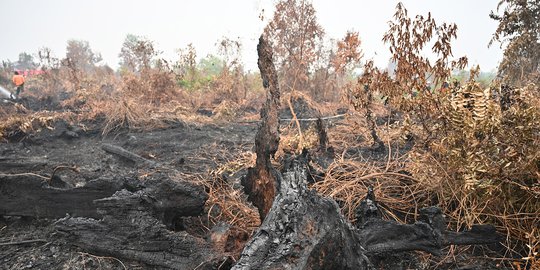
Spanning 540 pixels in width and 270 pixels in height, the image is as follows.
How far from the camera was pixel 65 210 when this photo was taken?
9.62 ft

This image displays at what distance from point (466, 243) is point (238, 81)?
10.0 metres

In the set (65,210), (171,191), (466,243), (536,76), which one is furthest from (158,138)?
(536,76)

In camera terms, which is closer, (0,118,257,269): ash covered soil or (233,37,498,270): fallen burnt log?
(233,37,498,270): fallen burnt log

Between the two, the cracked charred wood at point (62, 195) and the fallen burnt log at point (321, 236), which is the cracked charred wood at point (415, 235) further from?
the cracked charred wood at point (62, 195)

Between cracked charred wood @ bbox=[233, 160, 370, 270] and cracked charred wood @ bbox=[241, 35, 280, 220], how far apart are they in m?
0.68

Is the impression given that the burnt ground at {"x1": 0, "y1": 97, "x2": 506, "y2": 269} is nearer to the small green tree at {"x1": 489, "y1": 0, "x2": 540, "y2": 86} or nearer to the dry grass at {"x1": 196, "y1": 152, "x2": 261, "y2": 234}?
the dry grass at {"x1": 196, "y1": 152, "x2": 261, "y2": 234}

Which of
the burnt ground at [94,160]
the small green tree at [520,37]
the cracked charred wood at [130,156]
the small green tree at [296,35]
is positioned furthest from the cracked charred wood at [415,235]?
the small green tree at [296,35]

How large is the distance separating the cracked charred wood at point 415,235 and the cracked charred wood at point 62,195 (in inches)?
51.0

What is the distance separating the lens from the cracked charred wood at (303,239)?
150cm

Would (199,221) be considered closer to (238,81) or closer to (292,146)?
(292,146)

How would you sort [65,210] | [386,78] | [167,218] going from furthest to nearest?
[386,78] < [65,210] < [167,218]

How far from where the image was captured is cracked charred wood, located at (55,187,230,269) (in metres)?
2.15

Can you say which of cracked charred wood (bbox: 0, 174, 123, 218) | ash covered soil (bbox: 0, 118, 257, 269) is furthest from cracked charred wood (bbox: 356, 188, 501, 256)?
cracked charred wood (bbox: 0, 174, 123, 218)

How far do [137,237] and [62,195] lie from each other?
1188 mm
